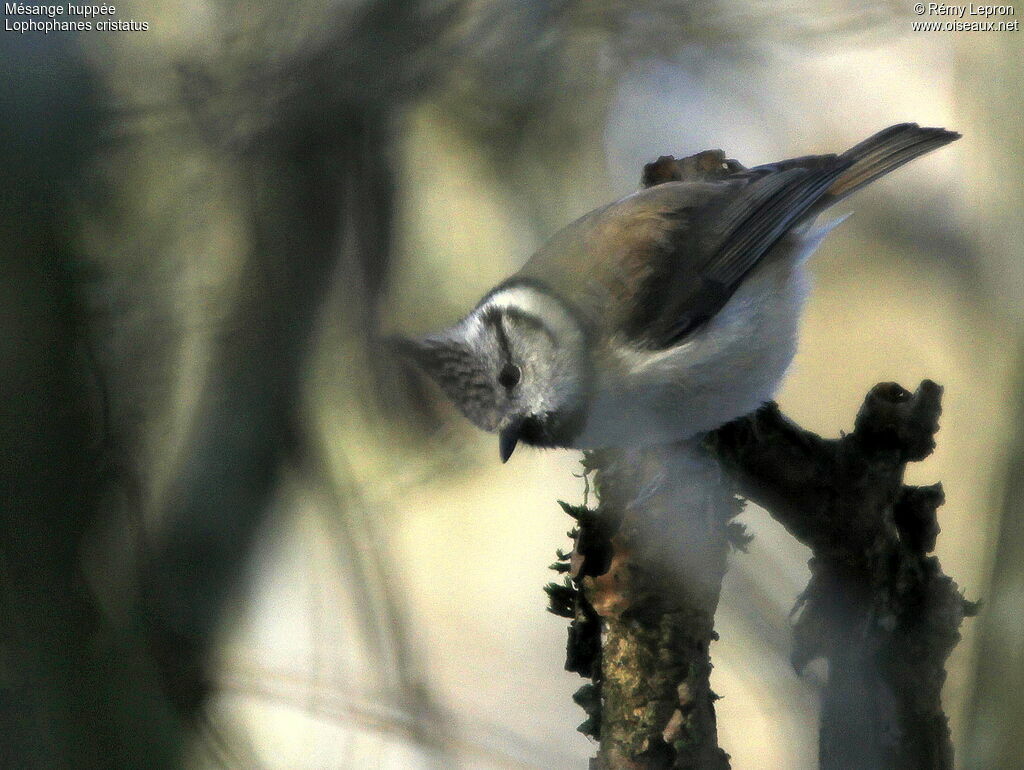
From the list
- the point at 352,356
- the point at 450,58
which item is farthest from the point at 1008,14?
the point at 352,356

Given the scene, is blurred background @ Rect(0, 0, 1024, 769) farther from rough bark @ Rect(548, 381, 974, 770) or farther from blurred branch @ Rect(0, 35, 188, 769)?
rough bark @ Rect(548, 381, 974, 770)

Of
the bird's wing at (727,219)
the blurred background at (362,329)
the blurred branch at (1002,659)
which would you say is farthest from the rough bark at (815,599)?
the bird's wing at (727,219)

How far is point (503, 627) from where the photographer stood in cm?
471

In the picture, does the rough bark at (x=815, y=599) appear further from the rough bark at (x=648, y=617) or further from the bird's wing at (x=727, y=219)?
the bird's wing at (x=727, y=219)

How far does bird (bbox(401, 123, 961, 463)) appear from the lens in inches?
99.3

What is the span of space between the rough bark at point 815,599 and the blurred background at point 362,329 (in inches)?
15.1

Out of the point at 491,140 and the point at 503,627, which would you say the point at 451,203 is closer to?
the point at 491,140

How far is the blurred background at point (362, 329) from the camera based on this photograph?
238 cm

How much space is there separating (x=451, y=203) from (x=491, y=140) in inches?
12.2

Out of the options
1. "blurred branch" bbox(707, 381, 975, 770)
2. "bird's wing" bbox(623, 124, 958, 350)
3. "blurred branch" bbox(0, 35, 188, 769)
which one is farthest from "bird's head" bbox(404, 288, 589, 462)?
"blurred branch" bbox(0, 35, 188, 769)

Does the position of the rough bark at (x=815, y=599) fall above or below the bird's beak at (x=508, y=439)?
below

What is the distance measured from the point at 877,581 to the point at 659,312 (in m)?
0.98

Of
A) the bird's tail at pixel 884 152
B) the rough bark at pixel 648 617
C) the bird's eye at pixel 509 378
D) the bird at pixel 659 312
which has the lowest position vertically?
the rough bark at pixel 648 617

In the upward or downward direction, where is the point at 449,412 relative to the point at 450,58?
downward
